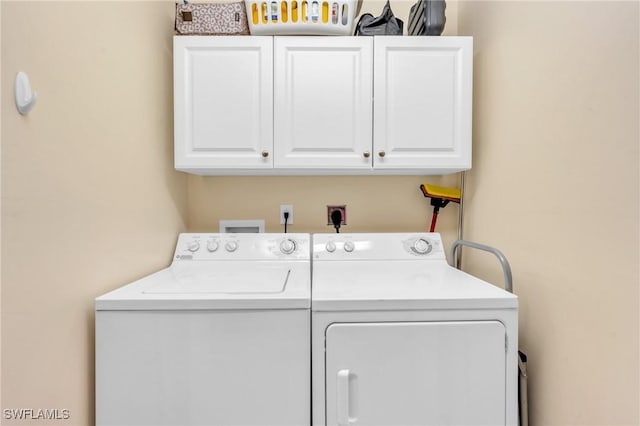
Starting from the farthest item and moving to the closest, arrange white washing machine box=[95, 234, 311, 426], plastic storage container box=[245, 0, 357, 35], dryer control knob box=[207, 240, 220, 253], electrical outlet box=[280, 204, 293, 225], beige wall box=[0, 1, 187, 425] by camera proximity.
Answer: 1. electrical outlet box=[280, 204, 293, 225]
2. dryer control knob box=[207, 240, 220, 253]
3. plastic storage container box=[245, 0, 357, 35]
4. white washing machine box=[95, 234, 311, 426]
5. beige wall box=[0, 1, 187, 425]

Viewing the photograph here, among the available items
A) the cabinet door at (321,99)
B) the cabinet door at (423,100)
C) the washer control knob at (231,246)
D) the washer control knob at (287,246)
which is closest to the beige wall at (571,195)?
the cabinet door at (423,100)

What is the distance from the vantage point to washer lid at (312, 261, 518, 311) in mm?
1021

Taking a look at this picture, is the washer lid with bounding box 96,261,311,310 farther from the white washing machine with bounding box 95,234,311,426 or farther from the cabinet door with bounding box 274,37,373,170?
the cabinet door with bounding box 274,37,373,170

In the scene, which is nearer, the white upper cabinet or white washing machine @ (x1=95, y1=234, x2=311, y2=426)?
white washing machine @ (x1=95, y1=234, x2=311, y2=426)

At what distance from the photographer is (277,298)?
1014 millimetres

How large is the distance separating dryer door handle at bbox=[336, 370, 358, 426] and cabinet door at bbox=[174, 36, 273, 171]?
100 centimetres

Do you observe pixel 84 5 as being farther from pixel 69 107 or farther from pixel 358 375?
pixel 358 375

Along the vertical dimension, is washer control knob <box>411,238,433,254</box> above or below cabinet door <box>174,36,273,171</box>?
below

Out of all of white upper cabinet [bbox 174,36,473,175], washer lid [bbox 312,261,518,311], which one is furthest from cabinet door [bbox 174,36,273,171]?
washer lid [bbox 312,261,518,311]

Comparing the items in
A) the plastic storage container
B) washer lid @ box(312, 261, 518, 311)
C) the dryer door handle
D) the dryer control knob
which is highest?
the plastic storage container

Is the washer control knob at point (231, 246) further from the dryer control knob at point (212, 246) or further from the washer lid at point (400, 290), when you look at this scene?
the washer lid at point (400, 290)

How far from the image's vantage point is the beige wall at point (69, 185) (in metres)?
0.81

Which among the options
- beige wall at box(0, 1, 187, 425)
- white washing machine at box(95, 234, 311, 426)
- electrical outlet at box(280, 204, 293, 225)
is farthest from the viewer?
electrical outlet at box(280, 204, 293, 225)

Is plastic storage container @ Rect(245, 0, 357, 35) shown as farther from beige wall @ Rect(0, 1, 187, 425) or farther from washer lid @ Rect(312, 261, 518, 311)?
washer lid @ Rect(312, 261, 518, 311)
